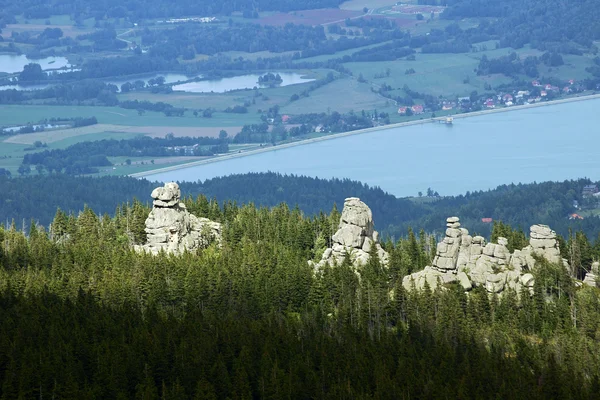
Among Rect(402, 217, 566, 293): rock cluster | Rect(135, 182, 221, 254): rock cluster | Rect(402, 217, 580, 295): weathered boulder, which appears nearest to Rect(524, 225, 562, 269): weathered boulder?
Rect(402, 217, 580, 295): weathered boulder

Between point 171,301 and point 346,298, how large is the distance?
16394 millimetres

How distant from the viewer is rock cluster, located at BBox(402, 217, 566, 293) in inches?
5399

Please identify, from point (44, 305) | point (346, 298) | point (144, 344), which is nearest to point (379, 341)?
point (346, 298)

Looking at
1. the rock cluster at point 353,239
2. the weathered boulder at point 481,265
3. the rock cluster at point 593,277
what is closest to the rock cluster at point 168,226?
the rock cluster at point 353,239

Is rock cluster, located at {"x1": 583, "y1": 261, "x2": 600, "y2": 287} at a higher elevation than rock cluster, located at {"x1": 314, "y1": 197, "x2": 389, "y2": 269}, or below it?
below

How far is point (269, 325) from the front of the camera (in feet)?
419

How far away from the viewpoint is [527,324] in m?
130

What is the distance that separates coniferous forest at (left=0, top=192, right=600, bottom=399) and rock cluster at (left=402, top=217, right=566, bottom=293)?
6.41ft

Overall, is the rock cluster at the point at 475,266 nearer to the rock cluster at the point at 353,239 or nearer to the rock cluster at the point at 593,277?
the rock cluster at the point at 593,277

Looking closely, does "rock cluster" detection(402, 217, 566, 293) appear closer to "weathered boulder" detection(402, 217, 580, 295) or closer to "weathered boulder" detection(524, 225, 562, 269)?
"weathered boulder" detection(402, 217, 580, 295)

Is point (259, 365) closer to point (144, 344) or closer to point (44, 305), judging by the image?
point (144, 344)

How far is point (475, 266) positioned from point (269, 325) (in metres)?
23.0

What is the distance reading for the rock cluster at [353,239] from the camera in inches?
5778

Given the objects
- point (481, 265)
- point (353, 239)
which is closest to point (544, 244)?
point (481, 265)
